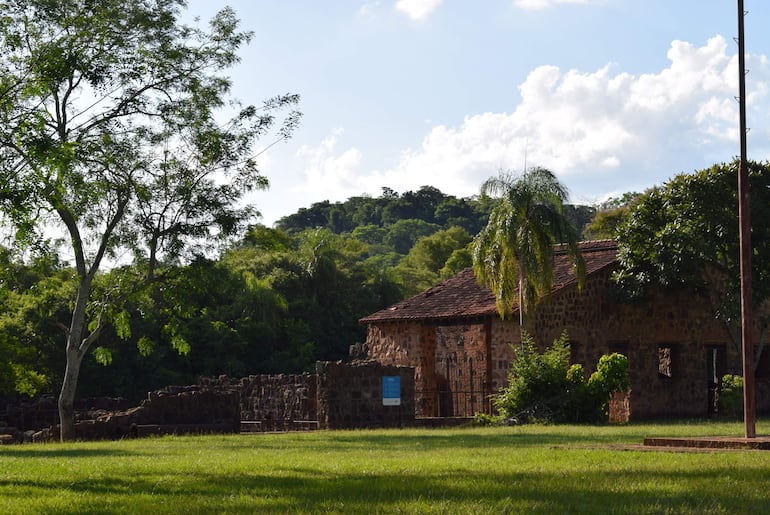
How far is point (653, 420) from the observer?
3303 cm

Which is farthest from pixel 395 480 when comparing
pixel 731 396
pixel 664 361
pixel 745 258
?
pixel 664 361

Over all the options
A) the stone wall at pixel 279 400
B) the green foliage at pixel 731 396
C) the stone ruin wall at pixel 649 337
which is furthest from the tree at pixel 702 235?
the stone wall at pixel 279 400

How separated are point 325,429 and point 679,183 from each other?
12.3 meters

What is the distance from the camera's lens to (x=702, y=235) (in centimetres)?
3181

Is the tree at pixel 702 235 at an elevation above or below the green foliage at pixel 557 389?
above

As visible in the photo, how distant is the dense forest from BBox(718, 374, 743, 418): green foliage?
918 centimetres

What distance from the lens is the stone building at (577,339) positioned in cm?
3388

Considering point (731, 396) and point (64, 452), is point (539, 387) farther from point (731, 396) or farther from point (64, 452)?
point (64, 452)

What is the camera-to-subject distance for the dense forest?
2931cm

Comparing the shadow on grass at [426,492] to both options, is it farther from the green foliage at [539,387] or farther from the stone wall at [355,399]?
the green foliage at [539,387]

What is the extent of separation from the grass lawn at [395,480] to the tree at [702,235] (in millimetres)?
13848

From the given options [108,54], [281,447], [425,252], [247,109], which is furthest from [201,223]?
[425,252]

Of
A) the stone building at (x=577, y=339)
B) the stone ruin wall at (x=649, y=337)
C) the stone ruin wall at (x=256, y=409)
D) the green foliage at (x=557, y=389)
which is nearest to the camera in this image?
the stone ruin wall at (x=256, y=409)

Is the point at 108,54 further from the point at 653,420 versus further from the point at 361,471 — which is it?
the point at 653,420
